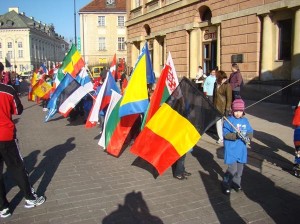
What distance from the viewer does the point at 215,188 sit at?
5.53 metres

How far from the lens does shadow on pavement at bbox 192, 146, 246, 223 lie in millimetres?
4461

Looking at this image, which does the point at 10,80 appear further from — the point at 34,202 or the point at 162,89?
the point at 34,202

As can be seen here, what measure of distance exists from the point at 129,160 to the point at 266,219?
3457 mm

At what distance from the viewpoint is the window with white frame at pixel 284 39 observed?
13.9 metres

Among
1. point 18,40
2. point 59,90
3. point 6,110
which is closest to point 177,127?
point 6,110

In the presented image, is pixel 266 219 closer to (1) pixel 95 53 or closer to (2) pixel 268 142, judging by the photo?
(2) pixel 268 142

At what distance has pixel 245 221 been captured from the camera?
4.32 meters

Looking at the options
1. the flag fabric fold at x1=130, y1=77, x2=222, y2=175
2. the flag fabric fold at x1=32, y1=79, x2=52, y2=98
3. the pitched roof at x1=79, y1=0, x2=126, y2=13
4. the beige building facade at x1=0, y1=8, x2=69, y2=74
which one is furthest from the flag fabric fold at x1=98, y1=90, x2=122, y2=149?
the beige building facade at x1=0, y1=8, x2=69, y2=74

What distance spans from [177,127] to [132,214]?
4.66ft

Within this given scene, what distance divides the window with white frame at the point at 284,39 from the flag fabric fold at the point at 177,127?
10.2m

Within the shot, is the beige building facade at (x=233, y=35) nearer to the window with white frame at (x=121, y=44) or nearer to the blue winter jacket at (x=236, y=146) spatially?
the blue winter jacket at (x=236, y=146)

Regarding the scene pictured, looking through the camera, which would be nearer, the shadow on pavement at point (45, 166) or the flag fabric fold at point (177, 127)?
the flag fabric fold at point (177, 127)

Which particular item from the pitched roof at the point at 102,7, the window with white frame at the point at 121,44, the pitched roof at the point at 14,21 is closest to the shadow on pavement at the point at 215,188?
the pitched roof at the point at 102,7

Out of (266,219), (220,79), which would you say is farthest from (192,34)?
(266,219)
